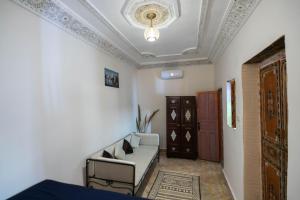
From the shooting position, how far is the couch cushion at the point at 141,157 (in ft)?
9.39

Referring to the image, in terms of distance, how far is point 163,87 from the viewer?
17.6ft

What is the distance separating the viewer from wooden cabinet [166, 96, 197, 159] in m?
4.59

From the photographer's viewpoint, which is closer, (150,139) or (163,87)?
(150,139)

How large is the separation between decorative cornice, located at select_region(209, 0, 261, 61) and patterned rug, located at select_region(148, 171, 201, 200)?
9.19ft

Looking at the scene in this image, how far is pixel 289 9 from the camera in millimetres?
1183

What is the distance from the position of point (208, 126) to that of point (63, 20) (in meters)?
4.07

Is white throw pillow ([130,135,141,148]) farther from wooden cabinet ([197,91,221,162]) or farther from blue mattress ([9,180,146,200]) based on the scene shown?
blue mattress ([9,180,146,200])

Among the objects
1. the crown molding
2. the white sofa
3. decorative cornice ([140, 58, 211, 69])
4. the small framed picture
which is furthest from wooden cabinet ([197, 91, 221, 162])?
the small framed picture

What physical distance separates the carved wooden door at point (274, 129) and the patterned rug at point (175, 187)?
1.21 m

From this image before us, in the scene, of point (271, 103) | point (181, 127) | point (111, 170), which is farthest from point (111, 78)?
Result: point (271, 103)

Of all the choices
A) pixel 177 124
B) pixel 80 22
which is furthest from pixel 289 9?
pixel 177 124

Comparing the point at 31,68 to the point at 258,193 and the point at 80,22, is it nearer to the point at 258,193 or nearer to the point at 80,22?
the point at 80,22

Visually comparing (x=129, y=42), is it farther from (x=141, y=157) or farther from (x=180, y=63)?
(x=141, y=157)

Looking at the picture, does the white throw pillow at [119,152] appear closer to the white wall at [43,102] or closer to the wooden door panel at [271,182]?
the white wall at [43,102]
